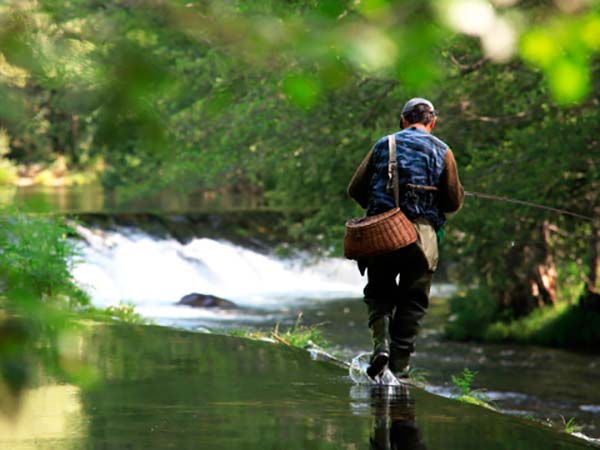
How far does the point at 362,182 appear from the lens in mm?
6789

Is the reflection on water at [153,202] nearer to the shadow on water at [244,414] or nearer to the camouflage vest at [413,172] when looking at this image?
the shadow on water at [244,414]

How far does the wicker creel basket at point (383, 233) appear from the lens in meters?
6.39

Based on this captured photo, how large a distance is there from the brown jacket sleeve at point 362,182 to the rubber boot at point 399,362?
2.77 ft

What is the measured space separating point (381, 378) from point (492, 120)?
7994mm

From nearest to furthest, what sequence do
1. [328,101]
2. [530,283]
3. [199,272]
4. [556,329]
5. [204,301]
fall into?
[328,101] < [556,329] < [530,283] < [204,301] < [199,272]

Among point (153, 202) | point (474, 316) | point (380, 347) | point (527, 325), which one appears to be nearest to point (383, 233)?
point (380, 347)

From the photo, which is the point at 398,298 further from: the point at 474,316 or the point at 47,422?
the point at 474,316

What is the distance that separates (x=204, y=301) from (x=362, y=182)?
12.2m

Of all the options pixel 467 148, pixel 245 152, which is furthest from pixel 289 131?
pixel 467 148

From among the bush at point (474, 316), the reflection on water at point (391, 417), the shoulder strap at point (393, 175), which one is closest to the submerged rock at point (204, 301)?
the bush at point (474, 316)

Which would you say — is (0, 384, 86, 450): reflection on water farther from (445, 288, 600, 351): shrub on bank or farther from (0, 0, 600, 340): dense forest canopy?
(445, 288, 600, 351): shrub on bank

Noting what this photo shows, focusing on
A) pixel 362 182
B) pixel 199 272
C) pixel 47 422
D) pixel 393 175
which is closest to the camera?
pixel 47 422

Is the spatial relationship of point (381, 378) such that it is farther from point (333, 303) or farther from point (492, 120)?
point (333, 303)

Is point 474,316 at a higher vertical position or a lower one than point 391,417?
higher
